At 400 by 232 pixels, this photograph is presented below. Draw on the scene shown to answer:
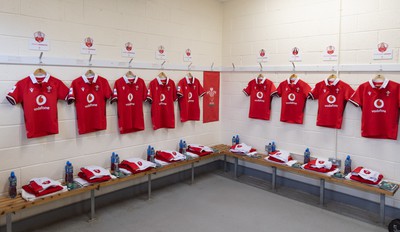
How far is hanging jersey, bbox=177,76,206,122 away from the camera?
4.26 metres

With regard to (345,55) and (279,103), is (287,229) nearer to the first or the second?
(279,103)

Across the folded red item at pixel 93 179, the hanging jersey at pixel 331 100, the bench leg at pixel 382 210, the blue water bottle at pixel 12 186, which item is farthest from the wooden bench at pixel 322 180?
the blue water bottle at pixel 12 186

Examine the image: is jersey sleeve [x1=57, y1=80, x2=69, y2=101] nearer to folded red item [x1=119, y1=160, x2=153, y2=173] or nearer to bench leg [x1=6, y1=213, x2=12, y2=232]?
folded red item [x1=119, y1=160, x2=153, y2=173]

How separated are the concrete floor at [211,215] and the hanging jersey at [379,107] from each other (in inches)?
40.1

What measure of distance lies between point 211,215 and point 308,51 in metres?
2.42

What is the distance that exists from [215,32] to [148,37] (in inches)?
53.2

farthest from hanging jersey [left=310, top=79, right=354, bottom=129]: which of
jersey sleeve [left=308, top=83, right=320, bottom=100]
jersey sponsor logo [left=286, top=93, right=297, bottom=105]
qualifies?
jersey sponsor logo [left=286, top=93, right=297, bottom=105]

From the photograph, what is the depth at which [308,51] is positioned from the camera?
3.85 metres

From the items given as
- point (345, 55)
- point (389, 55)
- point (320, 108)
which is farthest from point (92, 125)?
point (389, 55)

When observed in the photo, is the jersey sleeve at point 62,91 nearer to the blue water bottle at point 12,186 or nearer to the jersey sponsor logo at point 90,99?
the jersey sponsor logo at point 90,99

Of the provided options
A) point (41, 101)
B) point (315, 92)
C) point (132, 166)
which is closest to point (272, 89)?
point (315, 92)

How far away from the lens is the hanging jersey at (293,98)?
12.7 feet

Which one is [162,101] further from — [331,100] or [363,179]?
[363,179]

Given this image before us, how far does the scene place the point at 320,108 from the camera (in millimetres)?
3717
